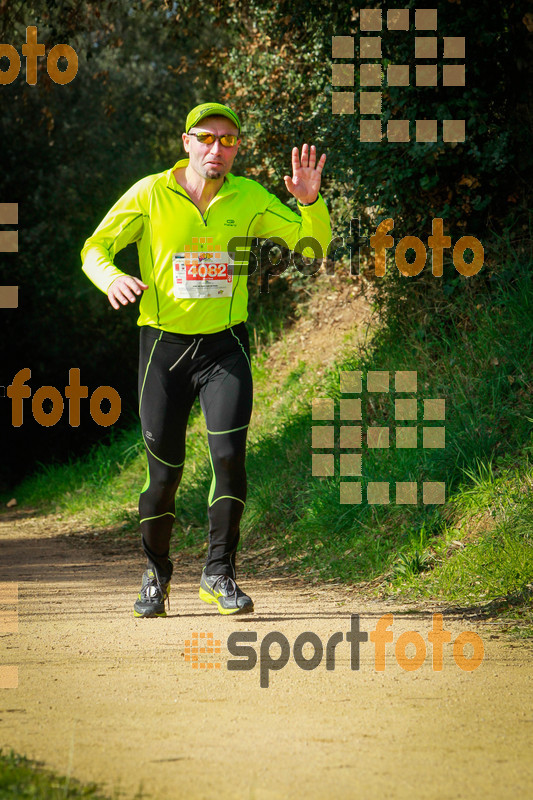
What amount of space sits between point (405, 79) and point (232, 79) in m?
5.58

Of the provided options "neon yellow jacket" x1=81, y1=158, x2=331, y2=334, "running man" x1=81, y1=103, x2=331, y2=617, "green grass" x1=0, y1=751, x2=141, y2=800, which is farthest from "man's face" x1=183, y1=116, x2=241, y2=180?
"green grass" x1=0, y1=751, x2=141, y2=800

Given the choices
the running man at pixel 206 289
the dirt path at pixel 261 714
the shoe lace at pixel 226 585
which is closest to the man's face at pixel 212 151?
the running man at pixel 206 289

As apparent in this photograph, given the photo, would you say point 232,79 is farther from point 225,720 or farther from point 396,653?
point 225,720

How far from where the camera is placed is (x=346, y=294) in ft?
42.1

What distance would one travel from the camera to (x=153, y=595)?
543cm

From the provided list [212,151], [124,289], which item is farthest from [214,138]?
[124,289]

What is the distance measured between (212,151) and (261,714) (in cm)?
292

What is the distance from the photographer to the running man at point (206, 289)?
5.22 meters

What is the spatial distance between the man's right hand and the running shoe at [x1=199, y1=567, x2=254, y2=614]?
4.89 ft

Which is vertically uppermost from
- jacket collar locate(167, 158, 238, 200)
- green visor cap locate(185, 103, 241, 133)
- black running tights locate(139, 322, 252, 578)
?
green visor cap locate(185, 103, 241, 133)

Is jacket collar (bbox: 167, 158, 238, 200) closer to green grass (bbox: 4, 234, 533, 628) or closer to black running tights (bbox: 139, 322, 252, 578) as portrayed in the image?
black running tights (bbox: 139, 322, 252, 578)

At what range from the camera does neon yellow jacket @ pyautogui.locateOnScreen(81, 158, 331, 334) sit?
5.23 meters

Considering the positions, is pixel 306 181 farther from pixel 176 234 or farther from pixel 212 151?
pixel 176 234

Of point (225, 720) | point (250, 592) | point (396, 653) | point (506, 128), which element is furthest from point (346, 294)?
point (225, 720)
